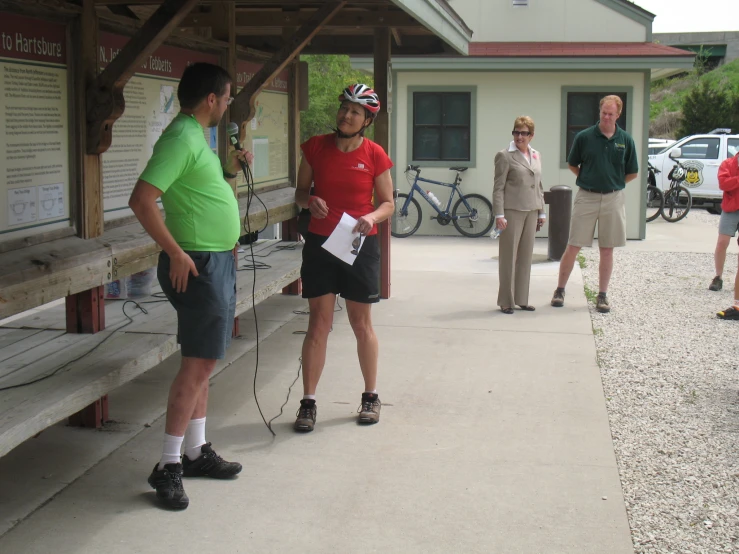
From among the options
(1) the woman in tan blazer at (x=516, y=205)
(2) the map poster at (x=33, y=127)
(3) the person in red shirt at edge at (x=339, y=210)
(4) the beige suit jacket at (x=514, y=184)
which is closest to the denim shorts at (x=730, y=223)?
(1) the woman in tan blazer at (x=516, y=205)

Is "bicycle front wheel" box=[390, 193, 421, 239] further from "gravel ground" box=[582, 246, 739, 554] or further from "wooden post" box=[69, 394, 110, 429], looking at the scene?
"wooden post" box=[69, 394, 110, 429]

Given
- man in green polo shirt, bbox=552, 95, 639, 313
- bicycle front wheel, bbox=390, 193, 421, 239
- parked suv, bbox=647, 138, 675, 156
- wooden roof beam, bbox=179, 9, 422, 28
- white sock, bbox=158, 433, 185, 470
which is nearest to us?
white sock, bbox=158, 433, 185, 470

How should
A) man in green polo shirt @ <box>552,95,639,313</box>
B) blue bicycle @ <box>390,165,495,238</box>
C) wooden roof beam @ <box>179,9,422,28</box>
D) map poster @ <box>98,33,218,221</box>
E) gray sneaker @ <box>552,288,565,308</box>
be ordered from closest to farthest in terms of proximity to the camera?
map poster @ <box>98,33,218,221</box>, wooden roof beam @ <box>179,9,422,28</box>, man in green polo shirt @ <box>552,95,639,313</box>, gray sneaker @ <box>552,288,565,308</box>, blue bicycle @ <box>390,165,495,238</box>

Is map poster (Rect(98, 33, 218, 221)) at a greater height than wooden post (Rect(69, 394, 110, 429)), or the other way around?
map poster (Rect(98, 33, 218, 221))

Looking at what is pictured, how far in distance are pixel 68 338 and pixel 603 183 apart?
558 centimetres

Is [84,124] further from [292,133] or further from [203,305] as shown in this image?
[292,133]

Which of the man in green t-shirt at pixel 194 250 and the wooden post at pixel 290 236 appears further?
the wooden post at pixel 290 236

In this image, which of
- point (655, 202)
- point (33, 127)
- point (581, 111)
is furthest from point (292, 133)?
point (655, 202)

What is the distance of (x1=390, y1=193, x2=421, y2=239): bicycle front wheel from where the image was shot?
15.6 m

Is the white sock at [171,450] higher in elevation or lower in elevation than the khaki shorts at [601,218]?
lower

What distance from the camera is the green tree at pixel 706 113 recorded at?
32125 millimetres

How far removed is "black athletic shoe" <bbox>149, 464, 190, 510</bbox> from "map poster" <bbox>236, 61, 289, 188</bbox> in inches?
167

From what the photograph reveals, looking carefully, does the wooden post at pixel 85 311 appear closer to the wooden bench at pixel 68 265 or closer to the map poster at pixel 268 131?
the wooden bench at pixel 68 265

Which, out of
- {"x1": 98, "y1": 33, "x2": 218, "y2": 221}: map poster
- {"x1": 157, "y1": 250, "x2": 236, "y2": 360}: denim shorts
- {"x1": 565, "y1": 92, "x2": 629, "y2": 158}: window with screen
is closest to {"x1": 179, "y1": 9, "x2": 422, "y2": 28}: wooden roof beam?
{"x1": 98, "y1": 33, "x2": 218, "y2": 221}: map poster
